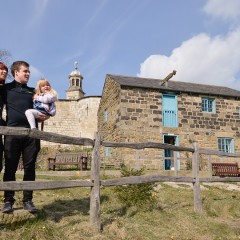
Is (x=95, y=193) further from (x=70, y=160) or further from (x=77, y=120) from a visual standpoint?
(x=77, y=120)

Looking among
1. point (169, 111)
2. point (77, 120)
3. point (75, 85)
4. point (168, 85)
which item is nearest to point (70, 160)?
point (169, 111)

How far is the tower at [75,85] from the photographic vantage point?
5342 centimetres

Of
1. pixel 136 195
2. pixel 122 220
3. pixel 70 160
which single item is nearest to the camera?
pixel 122 220

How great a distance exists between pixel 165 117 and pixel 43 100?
607 inches

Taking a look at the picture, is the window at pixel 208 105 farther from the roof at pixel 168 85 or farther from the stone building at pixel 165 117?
the roof at pixel 168 85

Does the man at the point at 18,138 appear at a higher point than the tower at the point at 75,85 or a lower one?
lower

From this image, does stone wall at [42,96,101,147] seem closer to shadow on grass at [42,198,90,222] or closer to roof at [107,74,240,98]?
roof at [107,74,240,98]

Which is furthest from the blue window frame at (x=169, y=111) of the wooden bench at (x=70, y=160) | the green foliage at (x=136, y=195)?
the green foliage at (x=136, y=195)

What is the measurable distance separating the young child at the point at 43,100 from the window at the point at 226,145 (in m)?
17.6

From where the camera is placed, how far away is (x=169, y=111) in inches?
779

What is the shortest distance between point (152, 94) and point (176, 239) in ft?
48.2

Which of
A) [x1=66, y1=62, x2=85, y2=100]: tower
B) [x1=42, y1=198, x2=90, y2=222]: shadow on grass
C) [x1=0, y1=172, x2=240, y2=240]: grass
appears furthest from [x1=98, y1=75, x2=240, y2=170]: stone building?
[x1=66, y1=62, x2=85, y2=100]: tower

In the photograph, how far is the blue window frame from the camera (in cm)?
1967

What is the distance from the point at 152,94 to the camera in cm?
1952
